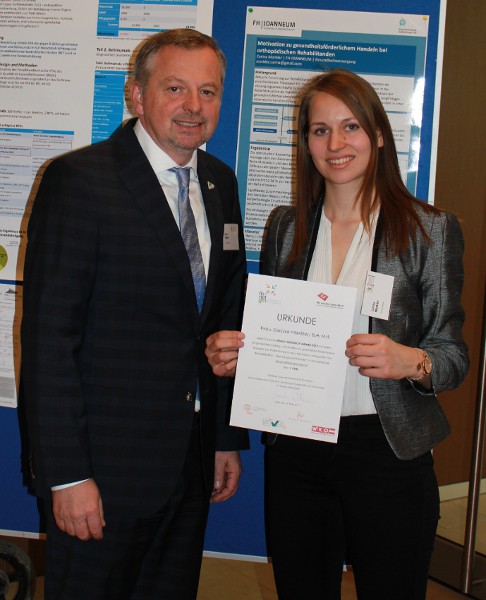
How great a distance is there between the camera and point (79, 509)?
6.32ft

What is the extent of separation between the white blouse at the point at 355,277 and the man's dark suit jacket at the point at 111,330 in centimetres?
35

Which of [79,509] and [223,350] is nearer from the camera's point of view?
[79,509]

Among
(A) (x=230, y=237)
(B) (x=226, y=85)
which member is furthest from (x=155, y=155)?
(B) (x=226, y=85)

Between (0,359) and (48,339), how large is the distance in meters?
1.31

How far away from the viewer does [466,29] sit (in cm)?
381

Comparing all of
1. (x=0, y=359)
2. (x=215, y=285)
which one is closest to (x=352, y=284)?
(x=215, y=285)

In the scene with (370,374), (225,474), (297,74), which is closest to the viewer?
(370,374)

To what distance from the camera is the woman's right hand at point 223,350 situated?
6.66ft

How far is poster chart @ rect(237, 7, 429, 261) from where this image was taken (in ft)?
9.23

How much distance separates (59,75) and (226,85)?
2.43 feet

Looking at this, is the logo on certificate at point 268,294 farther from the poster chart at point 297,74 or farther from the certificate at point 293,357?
the poster chart at point 297,74

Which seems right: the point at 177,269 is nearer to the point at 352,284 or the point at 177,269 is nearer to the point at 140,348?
the point at 140,348

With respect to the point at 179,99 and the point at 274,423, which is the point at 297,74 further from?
the point at 274,423

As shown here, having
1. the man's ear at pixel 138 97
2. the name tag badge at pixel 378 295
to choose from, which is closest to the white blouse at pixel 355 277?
the name tag badge at pixel 378 295
